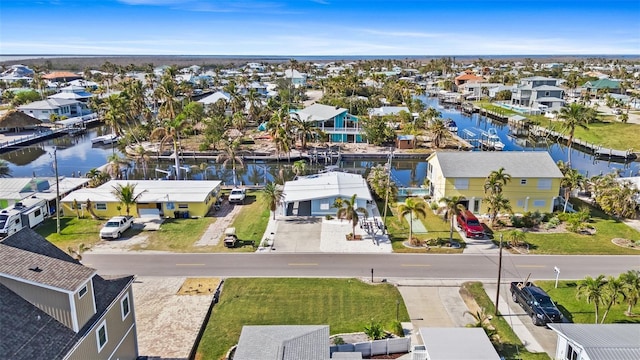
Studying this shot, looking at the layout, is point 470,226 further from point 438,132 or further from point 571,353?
point 438,132

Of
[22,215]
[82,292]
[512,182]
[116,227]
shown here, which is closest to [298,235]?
[116,227]

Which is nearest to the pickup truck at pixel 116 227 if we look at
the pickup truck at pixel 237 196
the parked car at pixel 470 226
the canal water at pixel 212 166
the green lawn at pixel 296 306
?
the pickup truck at pixel 237 196

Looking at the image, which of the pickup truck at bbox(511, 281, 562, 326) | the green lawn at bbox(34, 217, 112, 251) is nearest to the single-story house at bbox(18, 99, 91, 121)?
the green lawn at bbox(34, 217, 112, 251)

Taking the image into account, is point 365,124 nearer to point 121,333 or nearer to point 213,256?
point 213,256

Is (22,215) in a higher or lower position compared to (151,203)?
lower

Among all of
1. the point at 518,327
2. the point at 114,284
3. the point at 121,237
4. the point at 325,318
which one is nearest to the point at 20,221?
the point at 121,237

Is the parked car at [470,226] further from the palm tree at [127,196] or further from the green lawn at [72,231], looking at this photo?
the palm tree at [127,196]
